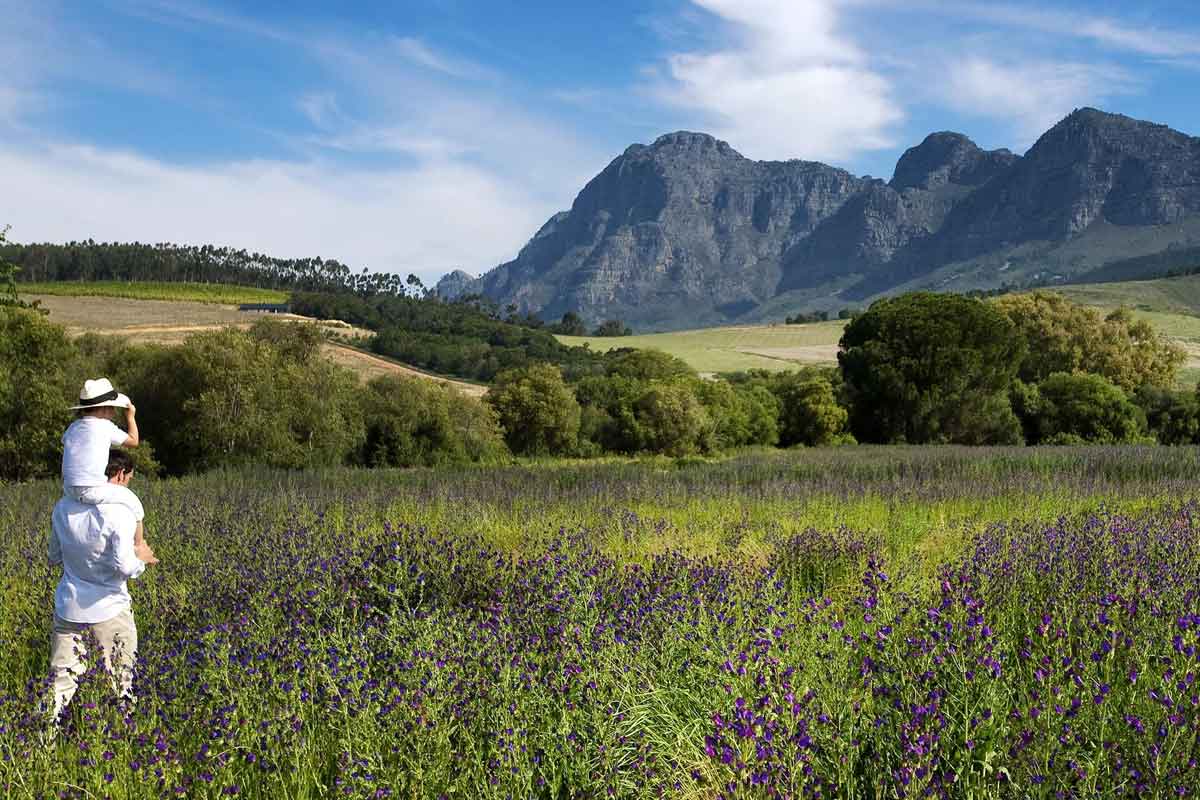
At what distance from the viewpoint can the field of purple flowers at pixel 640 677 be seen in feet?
10.0

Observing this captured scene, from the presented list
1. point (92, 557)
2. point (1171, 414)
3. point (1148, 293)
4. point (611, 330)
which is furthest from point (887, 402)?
point (1148, 293)

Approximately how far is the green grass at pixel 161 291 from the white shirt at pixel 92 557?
78.6 meters

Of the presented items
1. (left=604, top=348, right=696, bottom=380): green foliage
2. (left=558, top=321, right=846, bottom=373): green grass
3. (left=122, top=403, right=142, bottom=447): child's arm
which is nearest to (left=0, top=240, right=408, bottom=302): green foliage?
(left=558, top=321, right=846, bottom=373): green grass

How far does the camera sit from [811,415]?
133ft

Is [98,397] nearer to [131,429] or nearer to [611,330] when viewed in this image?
[131,429]

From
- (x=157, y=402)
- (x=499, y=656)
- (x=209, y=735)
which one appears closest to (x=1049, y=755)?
(x=499, y=656)

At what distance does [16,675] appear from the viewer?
5.50 meters

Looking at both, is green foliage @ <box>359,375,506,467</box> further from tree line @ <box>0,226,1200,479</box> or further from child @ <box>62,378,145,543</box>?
child @ <box>62,378,145,543</box>

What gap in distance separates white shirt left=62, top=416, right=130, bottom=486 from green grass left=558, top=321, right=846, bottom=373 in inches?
2678

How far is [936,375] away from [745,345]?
172 ft

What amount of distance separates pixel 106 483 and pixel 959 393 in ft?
135

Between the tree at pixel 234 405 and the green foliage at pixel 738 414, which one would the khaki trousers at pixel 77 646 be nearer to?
the tree at pixel 234 405

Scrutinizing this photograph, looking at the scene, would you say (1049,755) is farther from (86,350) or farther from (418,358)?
(418,358)

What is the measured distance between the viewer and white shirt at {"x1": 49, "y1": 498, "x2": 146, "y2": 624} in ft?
14.7
